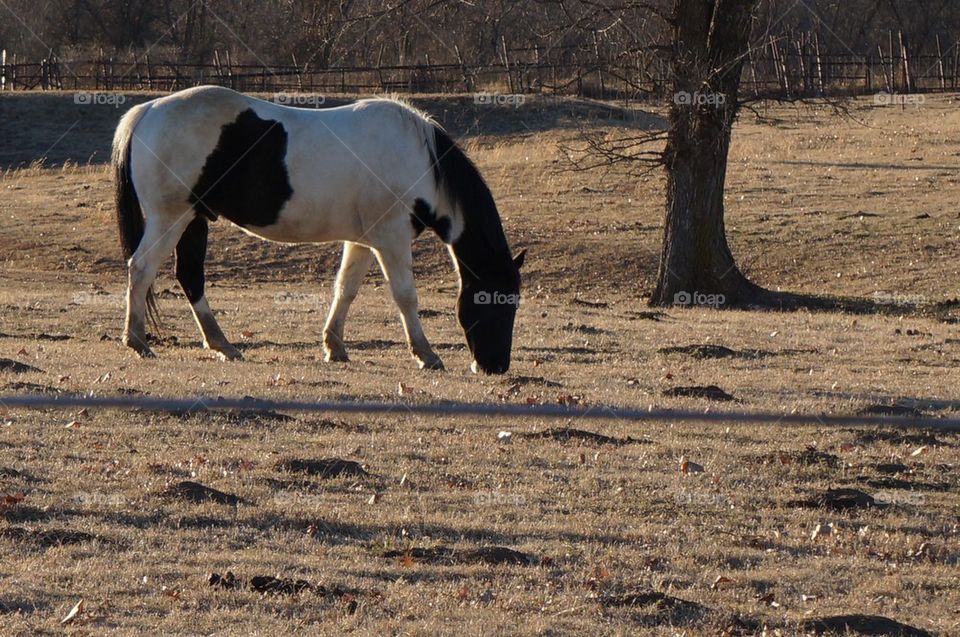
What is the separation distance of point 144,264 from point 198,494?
5.60 meters

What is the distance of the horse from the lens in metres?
11.7

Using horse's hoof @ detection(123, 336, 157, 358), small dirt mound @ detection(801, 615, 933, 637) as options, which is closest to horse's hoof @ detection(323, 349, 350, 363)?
horse's hoof @ detection(123, 336, 157, 358)

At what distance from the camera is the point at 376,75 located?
50.6 metres

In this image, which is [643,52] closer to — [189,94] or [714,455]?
[189,94]

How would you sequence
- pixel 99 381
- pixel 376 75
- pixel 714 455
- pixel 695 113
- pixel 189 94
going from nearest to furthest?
pixel 714 455 < pixel 99 381 < pixel 189 94 < pixel 695 113 < pixel 376 75

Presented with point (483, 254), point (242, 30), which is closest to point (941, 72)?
point (242, 30)

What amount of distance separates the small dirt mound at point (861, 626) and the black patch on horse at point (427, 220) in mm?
7131

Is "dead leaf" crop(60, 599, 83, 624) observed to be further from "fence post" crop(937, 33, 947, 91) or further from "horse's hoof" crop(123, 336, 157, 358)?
"fence post" crop(937, 33, 947, 91)

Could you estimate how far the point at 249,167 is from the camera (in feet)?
38.5

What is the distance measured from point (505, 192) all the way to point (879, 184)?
790 cm

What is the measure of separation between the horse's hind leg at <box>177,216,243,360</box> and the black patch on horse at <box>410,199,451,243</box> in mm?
1892

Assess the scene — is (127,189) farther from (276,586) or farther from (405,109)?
(276,586)

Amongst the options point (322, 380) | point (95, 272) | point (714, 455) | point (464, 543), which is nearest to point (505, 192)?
point (95, 272)

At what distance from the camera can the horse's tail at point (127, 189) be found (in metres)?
11.8
